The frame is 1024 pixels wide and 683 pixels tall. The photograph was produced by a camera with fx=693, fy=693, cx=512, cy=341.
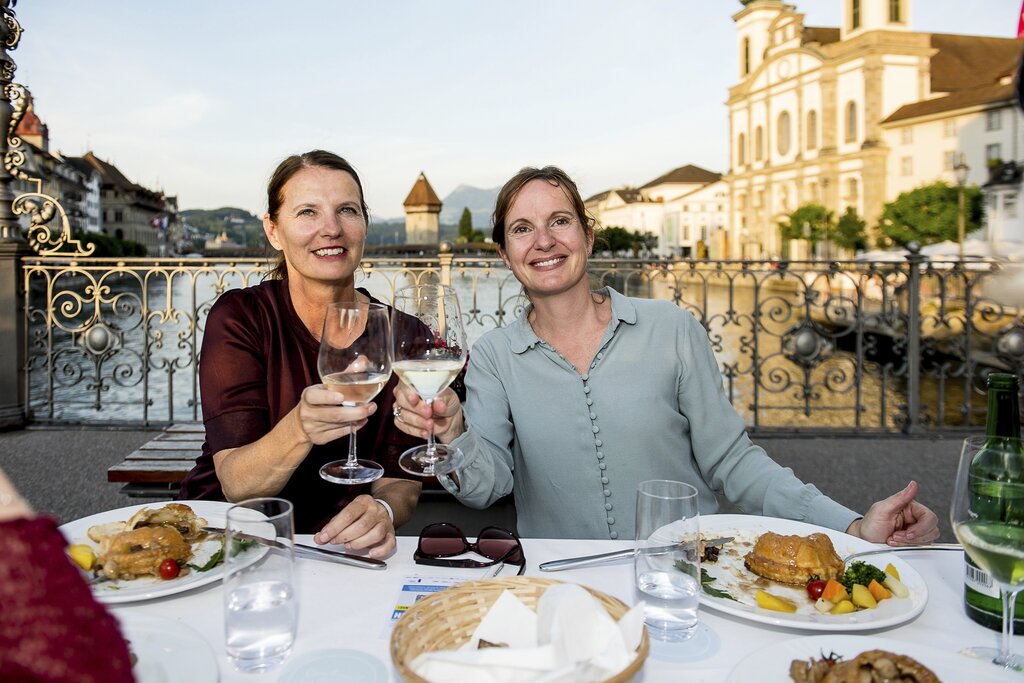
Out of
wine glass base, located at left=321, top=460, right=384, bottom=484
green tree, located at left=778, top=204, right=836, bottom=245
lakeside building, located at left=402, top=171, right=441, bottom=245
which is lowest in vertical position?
wine glass base, located at left=321, top=460, right=384, bottom=484

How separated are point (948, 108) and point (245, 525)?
54.9 m

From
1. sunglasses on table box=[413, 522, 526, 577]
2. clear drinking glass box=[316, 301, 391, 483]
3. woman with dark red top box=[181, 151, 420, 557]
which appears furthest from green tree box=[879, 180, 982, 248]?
clear drinking glass box=[316, 301, 391, 483]

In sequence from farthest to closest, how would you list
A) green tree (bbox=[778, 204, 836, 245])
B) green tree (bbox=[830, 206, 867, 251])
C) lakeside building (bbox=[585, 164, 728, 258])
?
1. lakeside building (bbox=[585, 164, 728, 258])
2. green tree (bbox=[778, 204, 836, 245])
3. green tree (bbox=[830, 206, 867, 251])

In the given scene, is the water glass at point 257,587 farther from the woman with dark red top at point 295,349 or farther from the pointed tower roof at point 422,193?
the pointed tower roof at point 422,193

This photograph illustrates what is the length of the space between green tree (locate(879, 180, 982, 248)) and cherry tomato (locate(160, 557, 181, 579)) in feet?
136

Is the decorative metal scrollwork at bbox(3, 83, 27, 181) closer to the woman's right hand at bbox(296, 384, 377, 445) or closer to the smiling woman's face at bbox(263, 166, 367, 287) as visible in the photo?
the smiling woman's face at bbox(263, 166, 367, 287)

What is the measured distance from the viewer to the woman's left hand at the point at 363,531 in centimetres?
150

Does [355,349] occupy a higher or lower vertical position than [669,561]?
higher

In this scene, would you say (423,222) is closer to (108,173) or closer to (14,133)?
(14,133)

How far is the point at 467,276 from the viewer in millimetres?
7387

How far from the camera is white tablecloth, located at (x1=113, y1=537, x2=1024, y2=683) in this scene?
3.67 ft

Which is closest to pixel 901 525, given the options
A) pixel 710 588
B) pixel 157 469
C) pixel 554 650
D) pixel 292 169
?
pixel 710 588

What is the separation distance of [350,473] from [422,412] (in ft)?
0.69

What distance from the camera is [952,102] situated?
150ft
